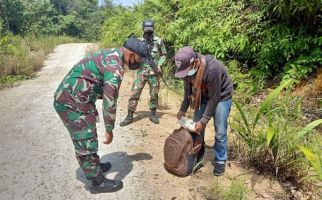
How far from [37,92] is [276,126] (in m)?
6.09

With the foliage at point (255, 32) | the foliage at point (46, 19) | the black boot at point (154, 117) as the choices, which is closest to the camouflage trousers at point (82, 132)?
the black boot at point (154, 117)

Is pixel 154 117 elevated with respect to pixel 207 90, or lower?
lower

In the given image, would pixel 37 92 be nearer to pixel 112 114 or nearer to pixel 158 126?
pixel 158 126

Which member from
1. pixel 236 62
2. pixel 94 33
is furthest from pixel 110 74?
pixel 94 33

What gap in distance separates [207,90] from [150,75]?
216cm

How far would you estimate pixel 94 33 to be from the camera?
1476 inches

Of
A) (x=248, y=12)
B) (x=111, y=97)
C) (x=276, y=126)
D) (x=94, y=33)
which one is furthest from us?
(x=94, y=33)

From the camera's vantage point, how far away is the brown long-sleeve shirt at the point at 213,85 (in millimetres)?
3449

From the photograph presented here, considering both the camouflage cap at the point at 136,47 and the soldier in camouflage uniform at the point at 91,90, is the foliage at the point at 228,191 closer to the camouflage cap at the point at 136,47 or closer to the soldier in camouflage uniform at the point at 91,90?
the soldier in camouflage uniform at the point at 91,90

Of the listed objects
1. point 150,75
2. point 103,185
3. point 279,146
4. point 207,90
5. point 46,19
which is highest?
point 207,90

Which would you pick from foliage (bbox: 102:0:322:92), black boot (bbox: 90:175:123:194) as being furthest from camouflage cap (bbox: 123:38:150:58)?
foliage (bbox: 102:0:322:92)

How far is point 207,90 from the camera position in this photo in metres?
3.62

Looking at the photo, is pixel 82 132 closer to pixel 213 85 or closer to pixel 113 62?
pixel 113 62

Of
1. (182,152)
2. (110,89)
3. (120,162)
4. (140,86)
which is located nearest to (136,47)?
(110,89)
